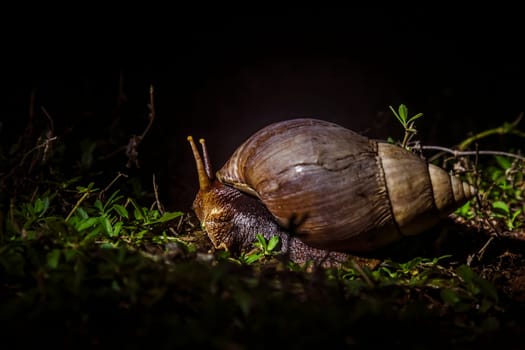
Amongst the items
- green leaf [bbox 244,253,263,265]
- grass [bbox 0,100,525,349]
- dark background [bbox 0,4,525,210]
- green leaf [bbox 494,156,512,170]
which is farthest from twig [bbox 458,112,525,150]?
green leaf [bbox 244,253,263,265]

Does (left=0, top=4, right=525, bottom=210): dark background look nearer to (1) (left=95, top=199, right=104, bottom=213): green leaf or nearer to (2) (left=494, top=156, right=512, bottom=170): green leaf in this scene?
(1) (left=95, top=199, right=104, bottom=213): green leaf

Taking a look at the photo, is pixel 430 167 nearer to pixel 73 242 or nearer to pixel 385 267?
pixel 385 267

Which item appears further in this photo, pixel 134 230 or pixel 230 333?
pixel 134 230

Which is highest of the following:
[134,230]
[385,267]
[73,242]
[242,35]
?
[242,35]

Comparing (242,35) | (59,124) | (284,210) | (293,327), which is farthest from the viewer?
(242,35)

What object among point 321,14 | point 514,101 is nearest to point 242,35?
point 321,14

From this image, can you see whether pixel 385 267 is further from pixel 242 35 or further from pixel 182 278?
pixel 242 35

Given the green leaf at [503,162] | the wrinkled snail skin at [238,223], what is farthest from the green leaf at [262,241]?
the green leaf at [503,162]

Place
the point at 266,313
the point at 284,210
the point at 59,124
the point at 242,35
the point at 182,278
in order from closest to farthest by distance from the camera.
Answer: the point at 266,313, the point at 182,278, the point at 284,210, the point at 59,124, the point at 242,35

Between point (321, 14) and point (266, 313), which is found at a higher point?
point (321, 14)
